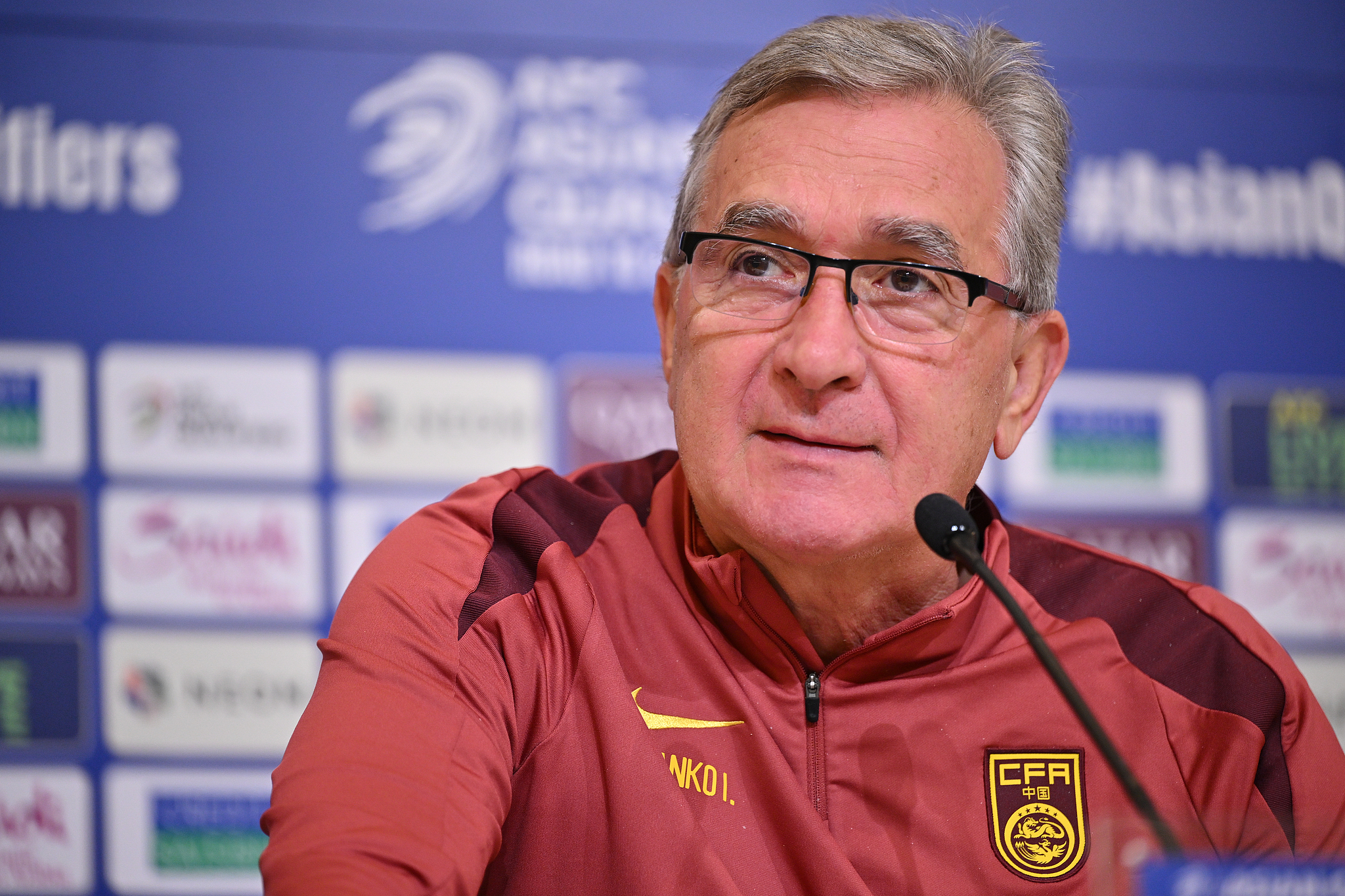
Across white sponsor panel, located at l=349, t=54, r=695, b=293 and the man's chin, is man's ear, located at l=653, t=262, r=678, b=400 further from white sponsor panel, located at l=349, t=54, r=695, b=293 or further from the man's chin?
white sponsor panel, located at l=349, t=54, r=695, b=293

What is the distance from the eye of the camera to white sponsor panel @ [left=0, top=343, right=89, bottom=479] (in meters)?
2.27

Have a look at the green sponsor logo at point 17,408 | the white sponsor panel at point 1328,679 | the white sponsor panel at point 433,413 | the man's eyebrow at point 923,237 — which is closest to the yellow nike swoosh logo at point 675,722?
the man's eyebrow at point 923,237

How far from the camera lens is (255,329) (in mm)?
2318

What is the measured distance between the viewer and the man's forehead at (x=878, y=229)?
42.0 inches

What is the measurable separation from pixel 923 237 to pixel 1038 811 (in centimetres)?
57

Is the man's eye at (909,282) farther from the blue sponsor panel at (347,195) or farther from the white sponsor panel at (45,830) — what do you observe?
the white sponsor panel at (45,830)

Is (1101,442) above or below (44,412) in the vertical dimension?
below

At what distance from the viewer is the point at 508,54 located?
2.39 meters

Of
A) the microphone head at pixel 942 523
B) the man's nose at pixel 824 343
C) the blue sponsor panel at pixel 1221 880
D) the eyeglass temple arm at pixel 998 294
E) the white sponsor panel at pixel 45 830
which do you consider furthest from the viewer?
the white sponsor panel at pixel 45 830

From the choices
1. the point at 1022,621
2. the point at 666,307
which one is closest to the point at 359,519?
the point at 666,307

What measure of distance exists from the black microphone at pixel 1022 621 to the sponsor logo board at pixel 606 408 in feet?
4.92

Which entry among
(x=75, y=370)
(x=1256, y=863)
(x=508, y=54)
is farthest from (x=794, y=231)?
(x=75, y=370)

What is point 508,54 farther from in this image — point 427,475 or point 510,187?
point 427,475

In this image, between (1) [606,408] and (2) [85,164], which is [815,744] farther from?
(2) [85,164]
